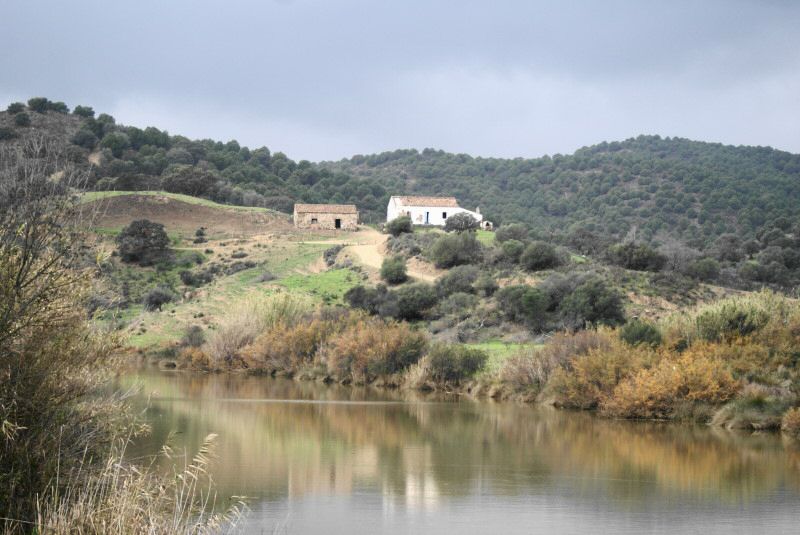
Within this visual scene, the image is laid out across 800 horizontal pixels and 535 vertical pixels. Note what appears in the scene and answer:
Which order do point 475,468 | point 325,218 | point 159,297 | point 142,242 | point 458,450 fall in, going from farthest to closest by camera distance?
point 325,218, point 142,242, point 159,297, point 458,450, point 475,468

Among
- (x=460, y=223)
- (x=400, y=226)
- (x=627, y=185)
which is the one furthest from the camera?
(x=627, y=185)

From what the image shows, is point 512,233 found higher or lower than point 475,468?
higher

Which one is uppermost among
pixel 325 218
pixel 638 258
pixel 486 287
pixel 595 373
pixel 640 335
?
pixel 325 218

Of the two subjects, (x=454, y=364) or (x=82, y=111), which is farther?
(x=82, y=111)

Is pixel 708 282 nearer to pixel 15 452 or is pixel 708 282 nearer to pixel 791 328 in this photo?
pixel 791 328

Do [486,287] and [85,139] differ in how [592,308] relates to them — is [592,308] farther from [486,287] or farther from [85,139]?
[85,139]

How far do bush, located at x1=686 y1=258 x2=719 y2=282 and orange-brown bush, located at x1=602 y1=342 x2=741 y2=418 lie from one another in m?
33.3

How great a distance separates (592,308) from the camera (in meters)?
47.2

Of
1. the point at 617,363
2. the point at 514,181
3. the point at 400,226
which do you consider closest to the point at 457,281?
the point at 400,226

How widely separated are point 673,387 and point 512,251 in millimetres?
35637

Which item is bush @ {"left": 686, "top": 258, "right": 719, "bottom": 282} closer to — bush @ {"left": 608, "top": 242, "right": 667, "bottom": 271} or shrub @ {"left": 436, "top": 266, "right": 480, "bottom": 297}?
bush @ {"left": 608, "top": 242, "right": 667, "bottom": 271}

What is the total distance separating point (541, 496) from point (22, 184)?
37.3ft

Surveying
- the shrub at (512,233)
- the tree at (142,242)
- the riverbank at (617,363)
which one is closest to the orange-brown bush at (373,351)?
the riverbank at (617,363)

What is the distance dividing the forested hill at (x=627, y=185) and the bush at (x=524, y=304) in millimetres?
46005
